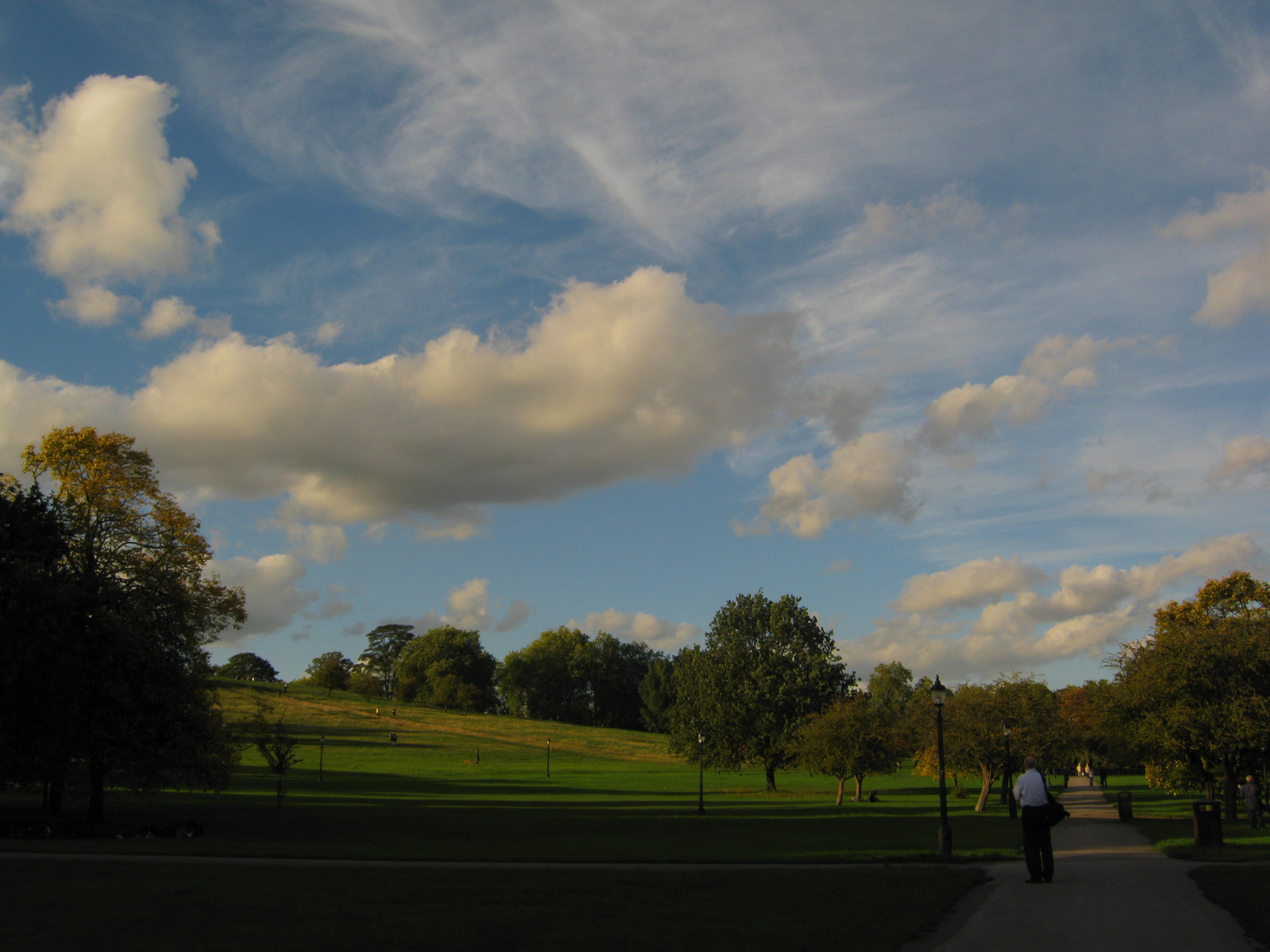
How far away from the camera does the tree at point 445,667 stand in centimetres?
14938

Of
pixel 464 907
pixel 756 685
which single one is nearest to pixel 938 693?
pixel 464 907

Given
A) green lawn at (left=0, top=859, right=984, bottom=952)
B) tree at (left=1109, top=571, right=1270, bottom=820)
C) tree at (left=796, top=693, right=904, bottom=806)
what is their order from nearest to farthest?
1. green lawn at (left=0, top=859, right=984, bottom=952)
2. tree at (left=1109, top=571, right=1270, bottom=820)
3. tree at (left=796, top=693, right=904, bottom=806)

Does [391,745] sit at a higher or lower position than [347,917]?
lower

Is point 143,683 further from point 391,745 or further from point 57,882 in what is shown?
point 391,745

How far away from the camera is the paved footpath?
10914 millimetres

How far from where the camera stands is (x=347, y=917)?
13.1 metres

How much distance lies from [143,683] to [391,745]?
69.0 m

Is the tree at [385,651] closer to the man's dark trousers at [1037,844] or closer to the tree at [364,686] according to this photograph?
the tree at [364,686]

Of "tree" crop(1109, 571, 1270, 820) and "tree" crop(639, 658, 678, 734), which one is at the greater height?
"tree" crop(1109, 571, 1270, 820)

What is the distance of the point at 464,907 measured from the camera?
14.1 m

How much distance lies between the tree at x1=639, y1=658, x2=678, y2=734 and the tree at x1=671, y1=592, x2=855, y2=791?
→ 69.4 meters

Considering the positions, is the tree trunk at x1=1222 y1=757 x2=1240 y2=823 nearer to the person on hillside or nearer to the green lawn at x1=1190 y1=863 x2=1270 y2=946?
the green lawn at x1=1190 y1=863 x2=1270 y2=946

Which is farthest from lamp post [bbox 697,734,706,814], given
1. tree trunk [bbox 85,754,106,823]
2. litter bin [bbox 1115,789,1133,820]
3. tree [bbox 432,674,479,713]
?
tree [bbox 432,674,479,713]

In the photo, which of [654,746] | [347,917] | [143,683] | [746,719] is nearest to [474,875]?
[347,917]
